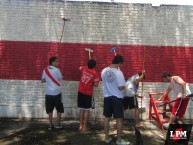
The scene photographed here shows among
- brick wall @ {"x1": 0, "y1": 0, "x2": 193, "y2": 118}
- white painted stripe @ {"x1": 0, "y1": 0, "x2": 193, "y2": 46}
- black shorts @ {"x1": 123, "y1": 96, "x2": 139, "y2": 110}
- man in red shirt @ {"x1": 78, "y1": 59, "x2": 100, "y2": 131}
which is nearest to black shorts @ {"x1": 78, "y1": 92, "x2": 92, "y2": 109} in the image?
man in red shirt @ {"x1": 78, "y1": 59, "x2": 100, "y2": 131}

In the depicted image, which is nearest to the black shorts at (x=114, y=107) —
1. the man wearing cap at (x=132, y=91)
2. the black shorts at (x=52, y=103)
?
the man wearing cap at (x=132, y=91)

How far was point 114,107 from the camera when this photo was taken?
650 centimetres

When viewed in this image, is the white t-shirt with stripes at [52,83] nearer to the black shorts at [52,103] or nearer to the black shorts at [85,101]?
the black shorts at [52,103]

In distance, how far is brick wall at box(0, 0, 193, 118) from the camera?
28.4 feet

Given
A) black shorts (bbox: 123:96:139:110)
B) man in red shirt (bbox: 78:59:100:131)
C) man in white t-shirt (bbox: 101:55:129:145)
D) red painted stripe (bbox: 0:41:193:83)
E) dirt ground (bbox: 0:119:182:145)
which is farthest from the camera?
red painted stripe (bbox: 0:41:193:83)

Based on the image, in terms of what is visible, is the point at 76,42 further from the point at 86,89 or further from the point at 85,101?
the point at 85,101

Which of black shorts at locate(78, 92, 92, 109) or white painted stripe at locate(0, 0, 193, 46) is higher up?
white painted stripe at locate(0, 0, 193, 46)

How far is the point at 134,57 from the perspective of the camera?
8758 mm

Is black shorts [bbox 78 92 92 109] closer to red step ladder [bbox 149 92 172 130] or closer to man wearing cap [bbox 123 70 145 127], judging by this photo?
man wearing cap [bbox 123 70 145 127]

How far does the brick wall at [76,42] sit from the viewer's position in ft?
28.4

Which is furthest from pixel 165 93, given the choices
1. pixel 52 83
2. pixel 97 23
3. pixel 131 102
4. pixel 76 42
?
pixel 52 83

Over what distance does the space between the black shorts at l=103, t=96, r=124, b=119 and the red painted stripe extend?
7.50ft

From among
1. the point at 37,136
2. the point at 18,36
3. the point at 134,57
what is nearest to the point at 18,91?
the point at 18,36

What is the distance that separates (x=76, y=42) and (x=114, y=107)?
2862mm
